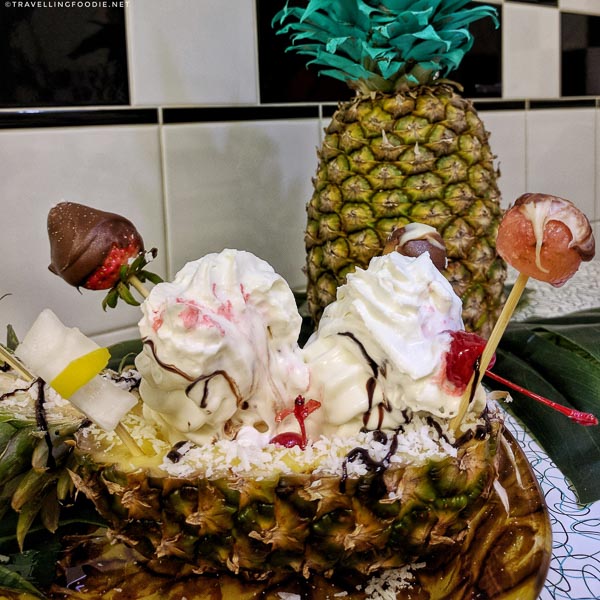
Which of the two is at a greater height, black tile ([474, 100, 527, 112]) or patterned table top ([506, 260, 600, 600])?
black tile ([474, 100, 527, 112])

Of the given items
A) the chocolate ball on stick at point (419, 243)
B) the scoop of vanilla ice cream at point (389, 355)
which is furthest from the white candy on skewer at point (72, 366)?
the chocolate ball on stick at point (419, 243)

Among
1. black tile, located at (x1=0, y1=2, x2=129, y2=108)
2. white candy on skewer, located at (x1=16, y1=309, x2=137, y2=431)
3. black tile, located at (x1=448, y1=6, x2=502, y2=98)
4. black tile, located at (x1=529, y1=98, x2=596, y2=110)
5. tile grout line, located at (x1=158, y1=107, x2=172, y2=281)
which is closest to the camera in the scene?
white candy on skewer, located at (x1=16, y1=309, x2=137, y2=431)

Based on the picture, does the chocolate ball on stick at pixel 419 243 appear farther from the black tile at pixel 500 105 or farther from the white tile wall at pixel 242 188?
the black tile at pixel 500 105

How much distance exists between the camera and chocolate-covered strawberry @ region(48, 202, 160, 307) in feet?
1.70

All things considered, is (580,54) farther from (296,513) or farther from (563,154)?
(296,513)

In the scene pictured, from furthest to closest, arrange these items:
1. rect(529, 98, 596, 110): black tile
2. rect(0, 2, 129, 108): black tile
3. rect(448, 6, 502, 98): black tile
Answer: rect(529, 98, 596, 110): black tile, rect(448, 6, 502, 98): black tile, rect(0, 2, 129, 108): black tile

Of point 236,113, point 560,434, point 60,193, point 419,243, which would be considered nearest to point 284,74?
point 236,113

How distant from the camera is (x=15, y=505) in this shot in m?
0.48

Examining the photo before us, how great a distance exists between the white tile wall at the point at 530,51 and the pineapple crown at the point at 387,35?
517 mm

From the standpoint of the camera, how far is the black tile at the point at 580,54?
144cm

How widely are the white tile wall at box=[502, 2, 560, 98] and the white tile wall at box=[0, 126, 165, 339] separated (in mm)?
755

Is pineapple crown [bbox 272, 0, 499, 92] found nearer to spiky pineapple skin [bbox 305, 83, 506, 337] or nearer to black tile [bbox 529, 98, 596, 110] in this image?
spiky pineapple skin [bbox 305, 83, 506, 337]

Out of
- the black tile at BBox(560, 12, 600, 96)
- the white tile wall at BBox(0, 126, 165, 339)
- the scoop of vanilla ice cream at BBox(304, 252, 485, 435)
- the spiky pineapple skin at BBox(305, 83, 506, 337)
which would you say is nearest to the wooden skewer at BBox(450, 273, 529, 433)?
the scoop of vanilla ice cream at BBox(304, 252, 485, 435)

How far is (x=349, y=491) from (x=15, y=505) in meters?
0.23
